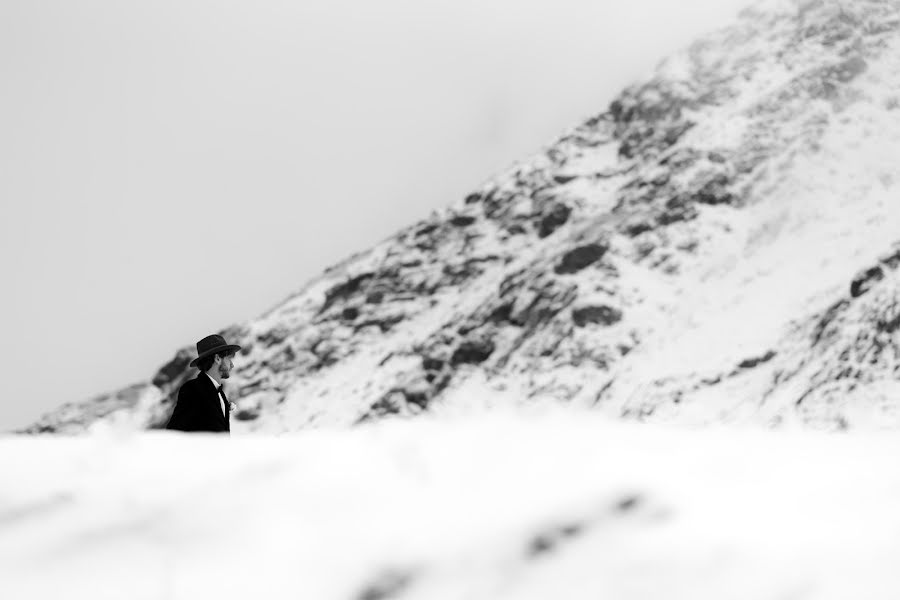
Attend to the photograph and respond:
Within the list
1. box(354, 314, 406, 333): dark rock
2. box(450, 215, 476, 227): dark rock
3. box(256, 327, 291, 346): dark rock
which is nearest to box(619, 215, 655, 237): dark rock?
box(354, 314, 406, 333): dark rock

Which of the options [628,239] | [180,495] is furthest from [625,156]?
[180,495]

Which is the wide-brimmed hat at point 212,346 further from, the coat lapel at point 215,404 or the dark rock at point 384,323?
the dark rock at point 384,323

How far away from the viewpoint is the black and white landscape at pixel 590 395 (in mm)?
2201

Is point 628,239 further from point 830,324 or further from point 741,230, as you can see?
point 830,324

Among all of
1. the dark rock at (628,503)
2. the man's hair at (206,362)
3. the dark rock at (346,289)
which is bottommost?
the dark rock at (346,289)

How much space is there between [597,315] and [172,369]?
2562 inches

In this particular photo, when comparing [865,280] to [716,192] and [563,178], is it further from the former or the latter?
[563,178]

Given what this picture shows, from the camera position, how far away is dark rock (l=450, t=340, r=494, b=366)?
278 ft

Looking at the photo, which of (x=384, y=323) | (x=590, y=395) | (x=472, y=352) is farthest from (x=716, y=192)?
(x=384, y=323)

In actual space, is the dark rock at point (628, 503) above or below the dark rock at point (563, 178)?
above

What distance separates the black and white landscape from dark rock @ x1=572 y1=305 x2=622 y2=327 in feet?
0.88

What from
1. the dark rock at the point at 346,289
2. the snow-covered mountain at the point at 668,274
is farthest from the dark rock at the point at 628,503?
the dark rock at the point at 346,289

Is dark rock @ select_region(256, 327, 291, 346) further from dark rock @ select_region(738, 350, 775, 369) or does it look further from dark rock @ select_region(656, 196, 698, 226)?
dark rock @ select_region(738, 350, 775, 369)

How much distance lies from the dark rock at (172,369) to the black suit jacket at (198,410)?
124 m
